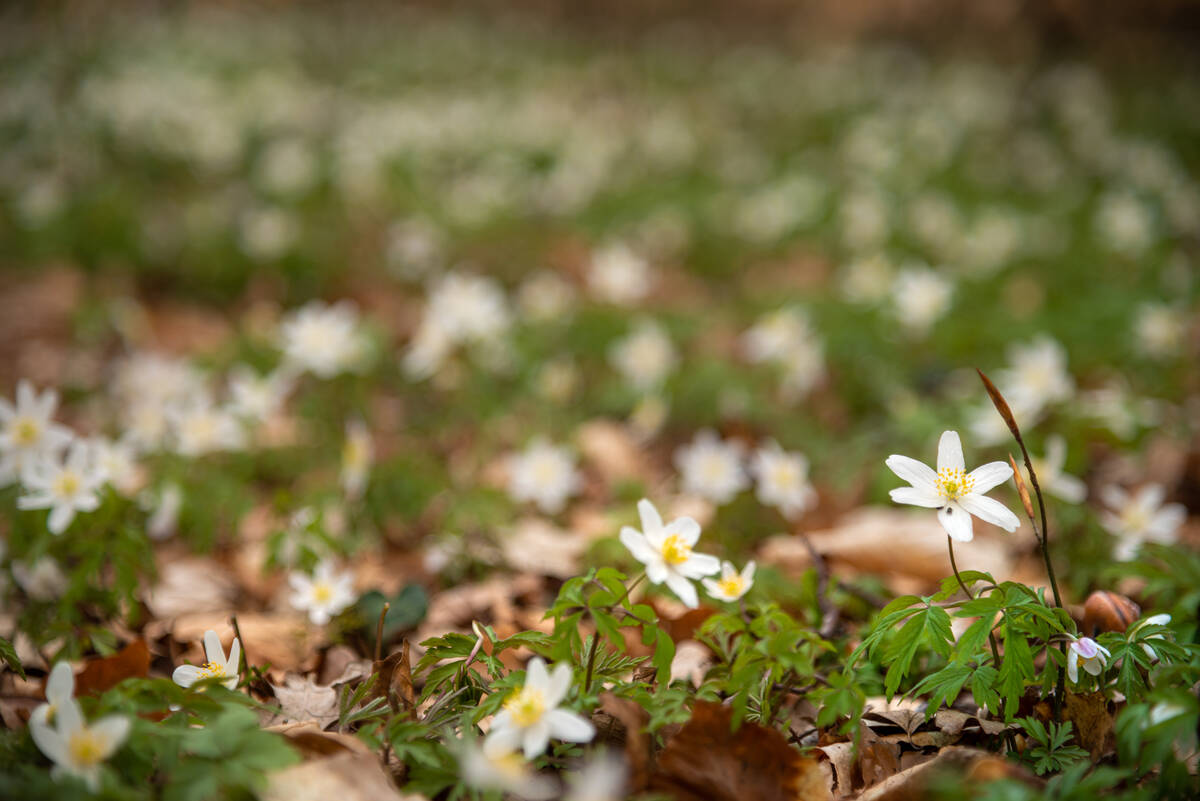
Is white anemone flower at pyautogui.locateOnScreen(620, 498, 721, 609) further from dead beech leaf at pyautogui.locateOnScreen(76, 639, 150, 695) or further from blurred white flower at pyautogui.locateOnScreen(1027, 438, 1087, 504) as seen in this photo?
blurred white flower at pyautogui.locateOnScreen(1027, 438, 1087, 504)

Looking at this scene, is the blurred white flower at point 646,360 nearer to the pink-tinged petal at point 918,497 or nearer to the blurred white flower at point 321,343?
the blurred white flower at point 321,343

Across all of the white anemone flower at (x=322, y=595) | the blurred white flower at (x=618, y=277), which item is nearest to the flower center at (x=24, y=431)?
the white anemone flower at (x=322, y=595)

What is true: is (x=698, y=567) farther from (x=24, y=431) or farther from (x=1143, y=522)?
(x=24, y=431)

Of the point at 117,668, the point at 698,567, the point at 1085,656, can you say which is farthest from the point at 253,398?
the point at 1085,656

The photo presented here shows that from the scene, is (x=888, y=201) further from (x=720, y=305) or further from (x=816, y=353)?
(x=816, y=353)

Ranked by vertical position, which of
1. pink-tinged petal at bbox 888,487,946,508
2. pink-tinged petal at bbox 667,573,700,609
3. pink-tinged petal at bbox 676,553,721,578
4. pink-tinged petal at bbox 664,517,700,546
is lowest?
pink-tinged petal at bbox 667,573,700,609

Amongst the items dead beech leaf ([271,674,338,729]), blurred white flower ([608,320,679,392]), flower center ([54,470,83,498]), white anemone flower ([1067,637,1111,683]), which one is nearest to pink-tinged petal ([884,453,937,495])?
white anemone flower ([1067,637,1111,683])

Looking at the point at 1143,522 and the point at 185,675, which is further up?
the point at 185,675
